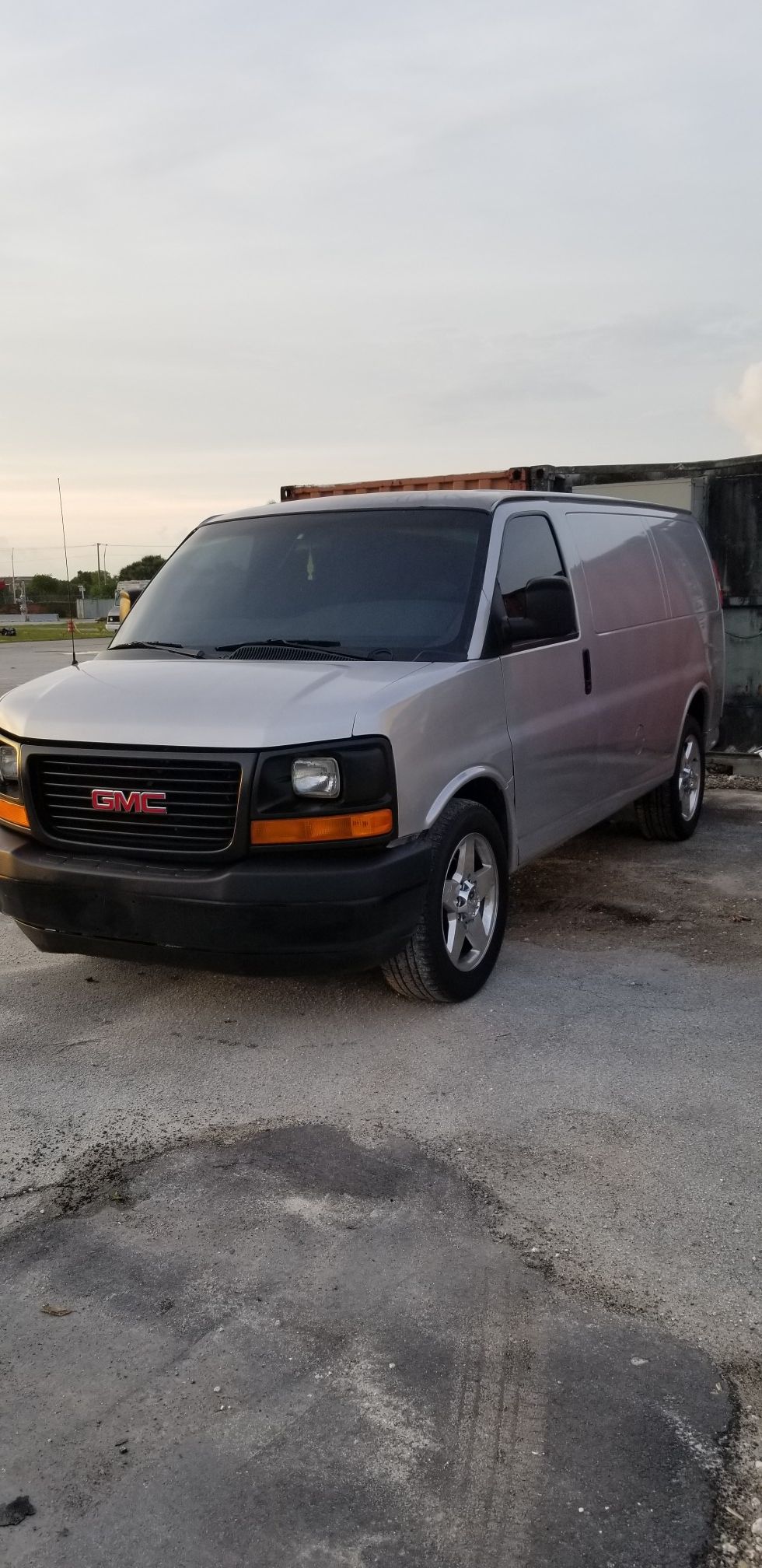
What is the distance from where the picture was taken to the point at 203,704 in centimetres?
430

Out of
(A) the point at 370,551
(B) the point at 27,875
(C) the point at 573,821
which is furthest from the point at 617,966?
(B) the point at 27,875

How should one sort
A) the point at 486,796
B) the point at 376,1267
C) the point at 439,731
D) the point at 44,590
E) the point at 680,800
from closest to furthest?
the point at 376,1267 < the point at 439,731 < the point at 486,796 < the point at 680,800 < the point at 44,590

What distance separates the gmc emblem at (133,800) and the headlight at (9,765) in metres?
0.40

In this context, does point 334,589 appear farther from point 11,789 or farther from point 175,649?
point 11,789

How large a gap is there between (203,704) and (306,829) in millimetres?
576

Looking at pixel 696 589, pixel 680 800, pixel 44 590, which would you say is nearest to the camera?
pixel 680 800

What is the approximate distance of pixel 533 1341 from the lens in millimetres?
2764

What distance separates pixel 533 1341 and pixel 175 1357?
2.55 ft

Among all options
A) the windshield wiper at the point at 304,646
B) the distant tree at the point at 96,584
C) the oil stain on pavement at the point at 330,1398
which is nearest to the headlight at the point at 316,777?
the windshield wiper at the point at 304,646

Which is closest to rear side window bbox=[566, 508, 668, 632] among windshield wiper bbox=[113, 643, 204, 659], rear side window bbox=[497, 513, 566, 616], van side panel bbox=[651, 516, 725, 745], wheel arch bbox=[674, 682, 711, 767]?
van side panel bbox=[651, 516, 725, 745]

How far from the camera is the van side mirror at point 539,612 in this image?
5.11 metres

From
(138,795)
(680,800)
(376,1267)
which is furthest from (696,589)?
(376,1267)

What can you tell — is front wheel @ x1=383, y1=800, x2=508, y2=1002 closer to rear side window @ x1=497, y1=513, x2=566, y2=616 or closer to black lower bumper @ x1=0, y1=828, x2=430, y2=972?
black lower bumper @ x1=0, y1=828, x2=430, y2=972

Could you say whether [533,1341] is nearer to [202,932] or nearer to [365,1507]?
[365,1507]
